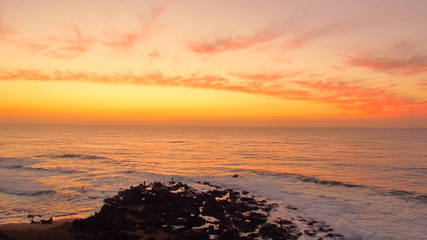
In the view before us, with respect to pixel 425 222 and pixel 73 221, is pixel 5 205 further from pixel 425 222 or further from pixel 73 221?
pixel 425 222

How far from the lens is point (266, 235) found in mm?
16297

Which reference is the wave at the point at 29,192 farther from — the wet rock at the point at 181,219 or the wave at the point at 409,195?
the wave at the point at 409,195

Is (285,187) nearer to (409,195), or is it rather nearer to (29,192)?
(409,195)

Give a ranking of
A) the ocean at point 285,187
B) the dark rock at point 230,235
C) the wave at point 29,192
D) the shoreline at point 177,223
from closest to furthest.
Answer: the dark rock at point 230,235 < the shoreline at point 177,223 < the ocean at point 285,187 < the wave at point 29,192

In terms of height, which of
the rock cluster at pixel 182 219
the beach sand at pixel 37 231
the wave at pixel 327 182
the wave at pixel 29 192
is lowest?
the wave at pixel 29 192

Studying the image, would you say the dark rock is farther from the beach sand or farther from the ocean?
the beach sand

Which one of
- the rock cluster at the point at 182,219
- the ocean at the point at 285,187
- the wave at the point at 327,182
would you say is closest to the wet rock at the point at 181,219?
the rock cluster at the point at 182,219

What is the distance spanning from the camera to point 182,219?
60.8 feet

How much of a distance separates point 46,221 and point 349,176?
33.9m

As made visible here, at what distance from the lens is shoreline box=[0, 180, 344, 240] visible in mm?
15688

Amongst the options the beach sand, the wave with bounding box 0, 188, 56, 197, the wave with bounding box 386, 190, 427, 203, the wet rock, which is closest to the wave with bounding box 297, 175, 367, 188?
the wave with bounding box 386, 190, 427, 203

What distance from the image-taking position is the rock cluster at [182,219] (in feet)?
52.5

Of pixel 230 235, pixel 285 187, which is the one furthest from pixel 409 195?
pixel 230 235

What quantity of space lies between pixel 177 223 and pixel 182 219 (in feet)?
2.62
